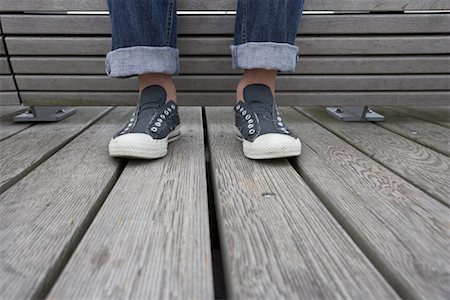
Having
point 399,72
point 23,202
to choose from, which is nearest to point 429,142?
point 399,72

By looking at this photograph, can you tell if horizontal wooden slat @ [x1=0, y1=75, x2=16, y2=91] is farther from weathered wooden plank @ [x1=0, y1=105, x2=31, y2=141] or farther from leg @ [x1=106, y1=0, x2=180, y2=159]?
leg @ [x1=106, y1=0, x2=180, y2=159]

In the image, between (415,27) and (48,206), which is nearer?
(48,206)

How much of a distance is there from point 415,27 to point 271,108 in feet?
2.18

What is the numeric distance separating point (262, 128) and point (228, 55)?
470 mm

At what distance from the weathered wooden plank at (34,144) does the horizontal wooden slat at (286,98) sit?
0.08 metres

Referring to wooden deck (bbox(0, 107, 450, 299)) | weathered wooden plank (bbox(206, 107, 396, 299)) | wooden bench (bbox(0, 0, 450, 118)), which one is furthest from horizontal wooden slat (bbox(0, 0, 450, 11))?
weathered wooden plank (bbox(206, 107, 396, 299))

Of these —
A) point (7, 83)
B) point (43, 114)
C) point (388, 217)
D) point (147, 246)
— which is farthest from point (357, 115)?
point (7, 83)

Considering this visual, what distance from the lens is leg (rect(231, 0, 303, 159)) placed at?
722mm

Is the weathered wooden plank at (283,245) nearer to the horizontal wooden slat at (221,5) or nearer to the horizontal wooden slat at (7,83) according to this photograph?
the horizontal wooden slat at (221,5)

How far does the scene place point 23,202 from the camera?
21.3 inches

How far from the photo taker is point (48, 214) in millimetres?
499

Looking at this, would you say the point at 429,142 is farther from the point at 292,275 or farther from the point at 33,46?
the point at 33,46

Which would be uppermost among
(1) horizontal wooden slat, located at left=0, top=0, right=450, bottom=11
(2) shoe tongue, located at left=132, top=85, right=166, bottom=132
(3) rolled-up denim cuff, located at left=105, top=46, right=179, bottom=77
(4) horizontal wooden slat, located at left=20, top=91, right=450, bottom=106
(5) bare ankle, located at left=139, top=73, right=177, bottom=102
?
(1) horizontal wooden slat, located at left=0, top=0, right=450, bottom=11

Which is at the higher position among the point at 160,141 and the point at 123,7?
the point at 123,7
